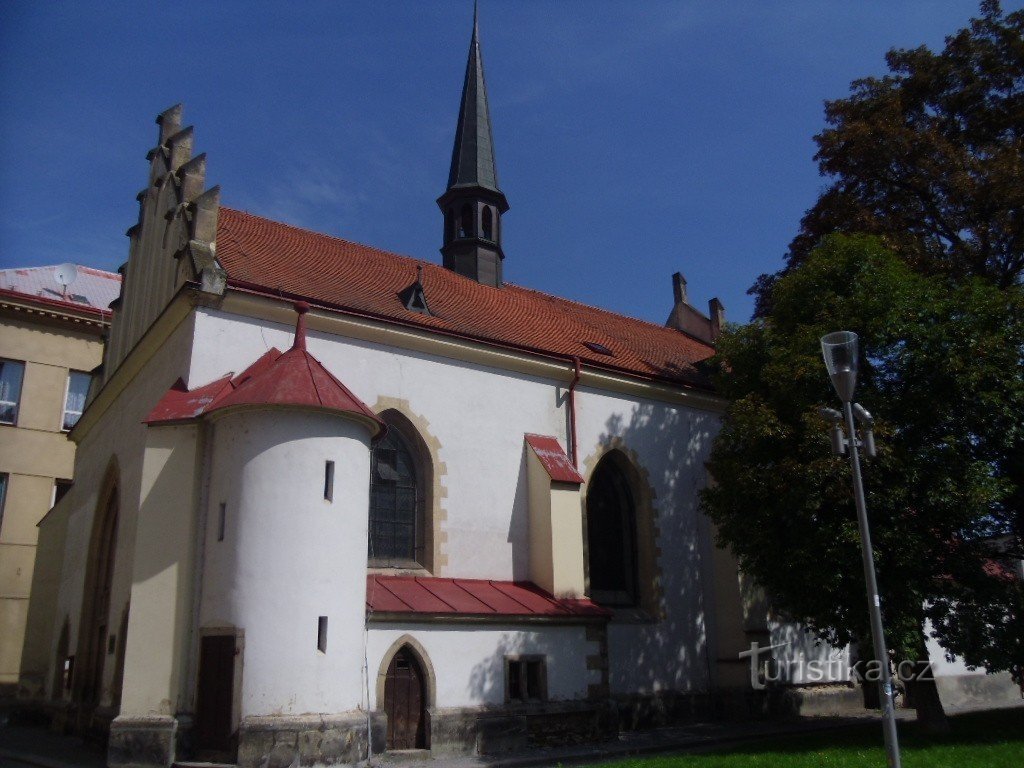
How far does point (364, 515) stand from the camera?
1433 centimetres

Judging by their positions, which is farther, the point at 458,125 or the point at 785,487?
the point at 458,125

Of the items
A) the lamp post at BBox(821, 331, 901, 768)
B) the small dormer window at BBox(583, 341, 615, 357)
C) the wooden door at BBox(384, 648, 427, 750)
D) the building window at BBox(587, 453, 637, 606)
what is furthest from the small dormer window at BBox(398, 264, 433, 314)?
the lamp post at BBox(821, 331, 901, 768)

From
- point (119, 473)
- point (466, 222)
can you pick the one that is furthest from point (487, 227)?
point (119, 473)

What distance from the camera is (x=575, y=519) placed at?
1791cm

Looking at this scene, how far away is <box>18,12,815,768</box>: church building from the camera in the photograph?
13281mm

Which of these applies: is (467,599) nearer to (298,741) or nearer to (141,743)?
(298,741)

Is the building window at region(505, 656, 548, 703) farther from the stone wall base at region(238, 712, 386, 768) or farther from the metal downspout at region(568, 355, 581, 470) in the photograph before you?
the metal downspout at region(568, 355, 581, 470)

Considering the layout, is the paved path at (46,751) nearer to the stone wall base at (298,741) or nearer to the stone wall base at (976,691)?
the stone wall base at (298,741)

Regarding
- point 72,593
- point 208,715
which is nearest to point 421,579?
point 208,715

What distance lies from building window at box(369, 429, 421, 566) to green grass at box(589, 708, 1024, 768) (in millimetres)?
5855

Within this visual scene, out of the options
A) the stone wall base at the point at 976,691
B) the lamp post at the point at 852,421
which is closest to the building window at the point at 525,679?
the lamp post at the point at 852,421

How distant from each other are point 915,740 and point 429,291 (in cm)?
1312

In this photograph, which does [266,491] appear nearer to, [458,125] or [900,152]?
[900,152]

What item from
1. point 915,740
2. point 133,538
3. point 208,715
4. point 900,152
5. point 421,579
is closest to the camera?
point 208,715
